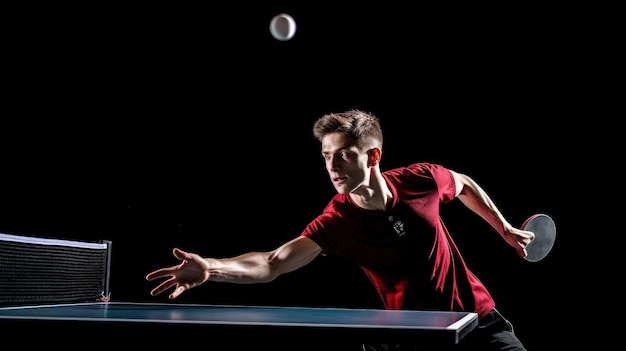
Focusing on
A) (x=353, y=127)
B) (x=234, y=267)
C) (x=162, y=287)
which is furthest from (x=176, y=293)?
(x=353, y=127)

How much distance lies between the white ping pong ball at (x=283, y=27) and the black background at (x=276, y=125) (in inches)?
2.2

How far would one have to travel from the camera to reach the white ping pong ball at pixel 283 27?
455cm

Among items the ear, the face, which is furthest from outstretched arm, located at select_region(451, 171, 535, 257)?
the face

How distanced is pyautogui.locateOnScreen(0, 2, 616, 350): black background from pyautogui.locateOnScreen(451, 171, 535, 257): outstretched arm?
87 cm

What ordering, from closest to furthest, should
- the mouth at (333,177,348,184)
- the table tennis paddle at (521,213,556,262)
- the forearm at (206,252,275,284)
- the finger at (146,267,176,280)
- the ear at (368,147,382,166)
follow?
1. the finger at (146,267,176,280)
2. the forearm at (206,252,275,284)
3. the mouth at (333,177,348,184)
4. the ear at (368,147,382,166)
5. the table tennis paddle at (521,213,556,262)

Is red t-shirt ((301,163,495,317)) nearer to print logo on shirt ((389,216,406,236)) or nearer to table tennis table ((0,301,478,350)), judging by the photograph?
print logo on shirt ((389,216,406,236))

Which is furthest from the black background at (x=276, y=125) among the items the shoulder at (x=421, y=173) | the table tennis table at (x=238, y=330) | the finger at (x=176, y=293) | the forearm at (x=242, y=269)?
the table tennis table at (x=238, y=330)

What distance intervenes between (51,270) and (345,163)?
5.09 feet

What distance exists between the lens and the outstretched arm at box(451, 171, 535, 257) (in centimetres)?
343

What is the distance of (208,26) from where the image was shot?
4742mm

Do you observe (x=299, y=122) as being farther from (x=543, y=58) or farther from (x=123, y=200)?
(x=543, y=58)

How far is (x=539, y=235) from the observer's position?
11.8 ft

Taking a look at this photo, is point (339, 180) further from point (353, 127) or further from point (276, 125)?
point (276, 125)

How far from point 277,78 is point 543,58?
179 centimetres
